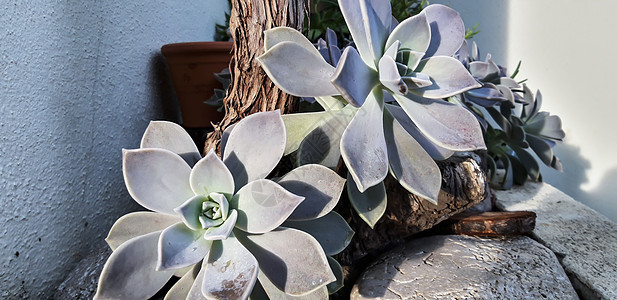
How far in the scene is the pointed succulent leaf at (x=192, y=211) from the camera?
0.47 meters

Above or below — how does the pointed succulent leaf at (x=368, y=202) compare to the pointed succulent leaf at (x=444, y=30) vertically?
below

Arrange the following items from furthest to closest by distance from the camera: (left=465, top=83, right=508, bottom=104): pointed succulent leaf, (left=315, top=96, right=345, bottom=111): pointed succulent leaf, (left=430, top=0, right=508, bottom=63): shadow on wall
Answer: (left=430, top=0, right=508, bottom=63): shadow on wall
(left=465, top=83, right=508, bottom=104): pointed succulent leaf
(left=315, top=96, right=345, bottom=111): pointed succulent leaf

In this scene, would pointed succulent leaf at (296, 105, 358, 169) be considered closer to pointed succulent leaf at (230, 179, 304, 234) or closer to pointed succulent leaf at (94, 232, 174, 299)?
pointed succulent leaf at (230, 179, 304, 234)

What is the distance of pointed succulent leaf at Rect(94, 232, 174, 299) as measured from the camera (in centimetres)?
45

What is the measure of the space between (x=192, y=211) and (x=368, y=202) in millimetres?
239

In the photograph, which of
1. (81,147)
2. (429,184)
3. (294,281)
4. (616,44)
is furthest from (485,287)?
(616,44)

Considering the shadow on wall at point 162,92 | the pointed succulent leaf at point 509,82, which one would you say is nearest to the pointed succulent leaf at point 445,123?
the pointed succulent leaf at point 509,82

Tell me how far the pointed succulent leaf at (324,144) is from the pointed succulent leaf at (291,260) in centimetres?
12

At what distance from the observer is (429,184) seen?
550 mm

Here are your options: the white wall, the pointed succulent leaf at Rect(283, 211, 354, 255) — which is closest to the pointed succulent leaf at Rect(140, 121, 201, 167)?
the pointed succulent leaf at Rect(283, 211, 354, 255)

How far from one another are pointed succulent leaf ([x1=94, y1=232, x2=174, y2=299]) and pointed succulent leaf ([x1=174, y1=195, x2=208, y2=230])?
0.04 m

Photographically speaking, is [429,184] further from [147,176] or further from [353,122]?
[147,176]

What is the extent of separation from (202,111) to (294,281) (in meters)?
0.76

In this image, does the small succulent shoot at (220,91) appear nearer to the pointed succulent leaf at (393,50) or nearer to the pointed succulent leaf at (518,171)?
the pointed succulent leaf at (393,50)
